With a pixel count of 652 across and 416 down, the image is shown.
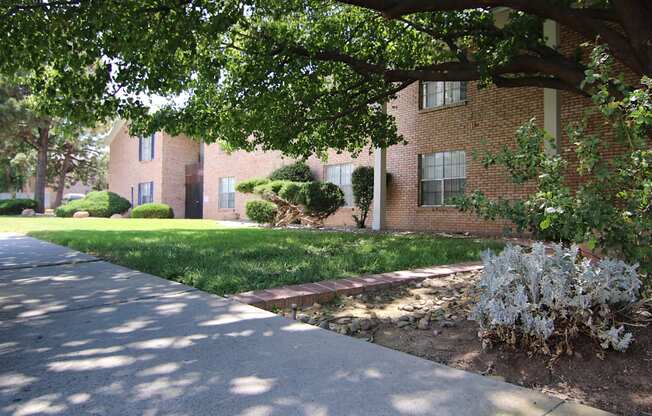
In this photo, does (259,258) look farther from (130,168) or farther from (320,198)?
(130,168)

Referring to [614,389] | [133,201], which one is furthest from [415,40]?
[133,201]

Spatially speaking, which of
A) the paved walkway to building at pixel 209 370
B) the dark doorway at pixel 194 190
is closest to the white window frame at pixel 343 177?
the dark doorway at pixel 194 190

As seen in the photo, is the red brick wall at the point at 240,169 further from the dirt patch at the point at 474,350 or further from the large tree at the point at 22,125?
the dirt patch at the point at 474,350

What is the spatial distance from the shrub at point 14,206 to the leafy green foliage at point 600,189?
3390cm

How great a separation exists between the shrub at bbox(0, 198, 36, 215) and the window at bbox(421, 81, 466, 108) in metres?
27.7

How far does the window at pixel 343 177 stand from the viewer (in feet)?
58.8

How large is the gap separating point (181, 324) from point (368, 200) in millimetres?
12311

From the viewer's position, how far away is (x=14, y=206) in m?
30.2

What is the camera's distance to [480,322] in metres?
3.15

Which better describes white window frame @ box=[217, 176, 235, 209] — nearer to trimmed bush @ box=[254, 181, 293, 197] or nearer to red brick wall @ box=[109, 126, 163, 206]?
red brick wall @ box=[109, 126, 163, 206]

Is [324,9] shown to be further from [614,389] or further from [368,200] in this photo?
[614,389]

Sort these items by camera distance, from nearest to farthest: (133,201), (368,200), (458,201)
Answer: (458,201) → (368,200) → (133,201)

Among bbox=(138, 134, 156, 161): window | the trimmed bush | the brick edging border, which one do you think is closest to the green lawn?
the brick edging border

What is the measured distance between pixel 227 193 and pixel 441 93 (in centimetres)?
1403
